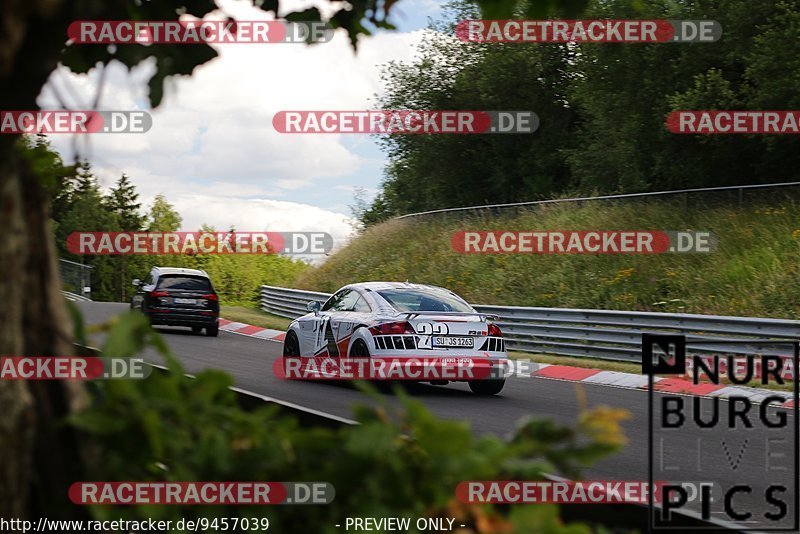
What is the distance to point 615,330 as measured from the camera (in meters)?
18.3

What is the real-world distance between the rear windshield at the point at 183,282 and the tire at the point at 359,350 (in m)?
12.7

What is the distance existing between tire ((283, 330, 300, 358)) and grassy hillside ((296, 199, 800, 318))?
9.74 metres

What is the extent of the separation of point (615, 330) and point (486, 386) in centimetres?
581

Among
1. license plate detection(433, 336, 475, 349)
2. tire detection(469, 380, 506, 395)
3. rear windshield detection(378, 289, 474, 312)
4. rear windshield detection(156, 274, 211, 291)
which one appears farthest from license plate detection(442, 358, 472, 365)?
rear windshield detection(156, 274, 211, 291)

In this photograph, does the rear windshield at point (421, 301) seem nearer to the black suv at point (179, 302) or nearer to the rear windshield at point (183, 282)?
the black suv at point (179, 302)

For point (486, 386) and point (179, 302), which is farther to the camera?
point (179, 302)

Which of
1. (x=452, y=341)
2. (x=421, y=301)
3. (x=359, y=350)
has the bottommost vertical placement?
(x=359, y=350)

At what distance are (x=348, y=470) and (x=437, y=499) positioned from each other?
0.17 meters

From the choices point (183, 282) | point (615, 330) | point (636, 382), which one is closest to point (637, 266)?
point (615, 330)

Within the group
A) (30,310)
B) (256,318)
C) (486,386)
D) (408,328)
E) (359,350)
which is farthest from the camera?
(256,318)

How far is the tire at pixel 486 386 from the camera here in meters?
13.2

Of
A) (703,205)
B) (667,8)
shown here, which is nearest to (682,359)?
(703,205)

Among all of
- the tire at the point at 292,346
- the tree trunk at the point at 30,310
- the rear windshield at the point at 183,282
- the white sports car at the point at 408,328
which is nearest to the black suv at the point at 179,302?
the rear windshield at the point at 183,282

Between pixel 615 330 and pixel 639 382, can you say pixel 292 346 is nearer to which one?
pixel 639 382
